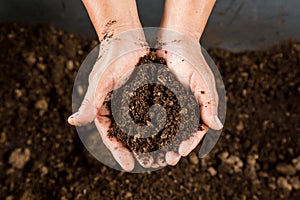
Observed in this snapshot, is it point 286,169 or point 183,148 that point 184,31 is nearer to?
point 183,148

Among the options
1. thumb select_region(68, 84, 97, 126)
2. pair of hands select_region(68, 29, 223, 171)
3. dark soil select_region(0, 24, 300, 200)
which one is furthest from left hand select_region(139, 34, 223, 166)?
dark soil select_region(0, 24, 300, 200)

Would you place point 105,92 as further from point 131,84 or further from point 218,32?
point 218,32

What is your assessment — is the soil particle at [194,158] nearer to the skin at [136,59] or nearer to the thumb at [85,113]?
the skin at [136,59]

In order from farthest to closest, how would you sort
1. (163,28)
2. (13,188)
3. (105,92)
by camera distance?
1. (13,188)
2. (163,28)
3. (105,92)

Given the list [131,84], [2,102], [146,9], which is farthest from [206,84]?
[2,102]

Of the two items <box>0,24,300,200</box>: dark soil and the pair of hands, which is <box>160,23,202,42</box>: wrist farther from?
<box>0,24,300,200</box>: dark soil

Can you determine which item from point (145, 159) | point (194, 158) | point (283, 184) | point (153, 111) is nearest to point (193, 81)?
point (153, 111)
